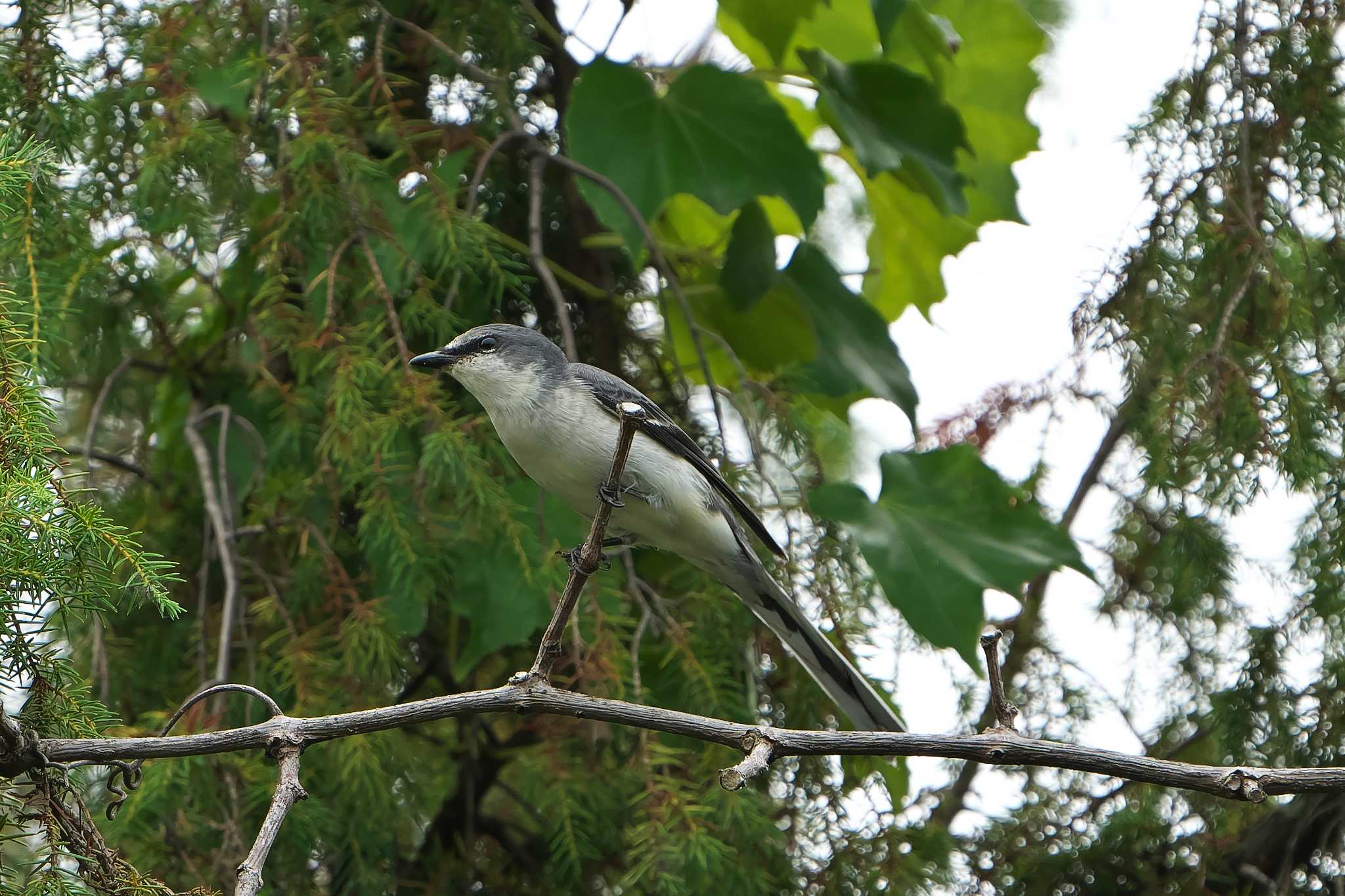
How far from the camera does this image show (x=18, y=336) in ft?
6.23

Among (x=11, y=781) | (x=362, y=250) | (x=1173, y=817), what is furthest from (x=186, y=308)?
(x=1173, y=817)

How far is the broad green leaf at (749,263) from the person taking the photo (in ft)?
11.9

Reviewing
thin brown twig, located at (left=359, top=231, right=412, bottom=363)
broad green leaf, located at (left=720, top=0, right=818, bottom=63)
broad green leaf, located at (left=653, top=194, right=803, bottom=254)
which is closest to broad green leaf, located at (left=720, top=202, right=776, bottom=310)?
broad green leaf, located at (left=720, top=0, right=818, bottom=63)

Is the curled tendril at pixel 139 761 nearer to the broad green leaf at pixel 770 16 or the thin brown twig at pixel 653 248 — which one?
the thin brown twig at pixel 653 248

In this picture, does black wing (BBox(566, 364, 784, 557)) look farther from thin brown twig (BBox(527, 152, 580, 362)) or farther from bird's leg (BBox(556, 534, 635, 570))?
bird's leg (BBox(556, 534, 635, 570))

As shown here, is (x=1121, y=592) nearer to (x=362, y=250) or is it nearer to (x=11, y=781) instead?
(x=362, y=250)

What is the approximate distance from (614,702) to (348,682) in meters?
1.15

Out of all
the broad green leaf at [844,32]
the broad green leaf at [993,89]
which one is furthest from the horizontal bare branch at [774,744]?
the broad green leaf at [844,32]

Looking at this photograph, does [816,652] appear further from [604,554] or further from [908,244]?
[908,244]

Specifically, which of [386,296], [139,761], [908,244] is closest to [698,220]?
[908,244]

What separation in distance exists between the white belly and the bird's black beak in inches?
6.4

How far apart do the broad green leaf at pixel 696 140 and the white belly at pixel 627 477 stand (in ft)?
2.11

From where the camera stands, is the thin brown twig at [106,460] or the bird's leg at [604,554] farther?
the thin brown twig at [106,460]

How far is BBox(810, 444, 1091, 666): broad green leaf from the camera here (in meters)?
3.21
